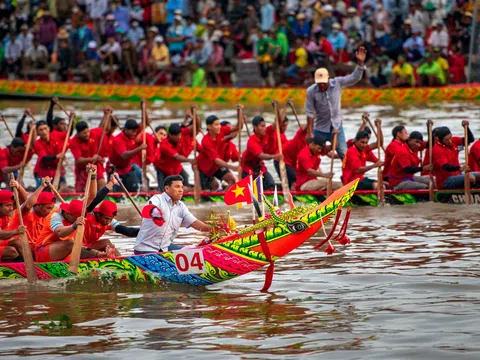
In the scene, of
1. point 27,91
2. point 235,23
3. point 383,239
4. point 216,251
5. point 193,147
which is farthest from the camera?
point 27,91

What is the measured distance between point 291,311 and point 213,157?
7.00 meters

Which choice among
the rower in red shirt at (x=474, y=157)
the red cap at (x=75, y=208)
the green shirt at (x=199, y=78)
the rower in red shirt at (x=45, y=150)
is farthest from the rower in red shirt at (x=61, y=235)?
the green shirt at (x=199, y=78)

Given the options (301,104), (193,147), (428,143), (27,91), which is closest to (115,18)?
(27,91)

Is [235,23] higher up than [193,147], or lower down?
higher up

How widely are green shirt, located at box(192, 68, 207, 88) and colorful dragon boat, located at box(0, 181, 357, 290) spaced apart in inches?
727

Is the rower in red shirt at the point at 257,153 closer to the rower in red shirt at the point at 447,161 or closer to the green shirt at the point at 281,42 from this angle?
the rower in red shirt at the point at 447,161

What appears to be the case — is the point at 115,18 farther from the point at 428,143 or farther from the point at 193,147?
the point at 428,143

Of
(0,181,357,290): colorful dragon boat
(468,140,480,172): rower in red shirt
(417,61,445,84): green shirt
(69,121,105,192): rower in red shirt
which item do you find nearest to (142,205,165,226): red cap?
(0,181,357,290): colorful dragon boat

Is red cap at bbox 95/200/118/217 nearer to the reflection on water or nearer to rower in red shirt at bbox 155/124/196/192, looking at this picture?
the reflection on water

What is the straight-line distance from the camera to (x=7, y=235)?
39.4 feet

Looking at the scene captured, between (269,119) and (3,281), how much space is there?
15.0 meters

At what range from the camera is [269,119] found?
26.5m

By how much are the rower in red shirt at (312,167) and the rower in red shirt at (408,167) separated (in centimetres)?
80

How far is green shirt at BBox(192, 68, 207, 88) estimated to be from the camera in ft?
98.7
